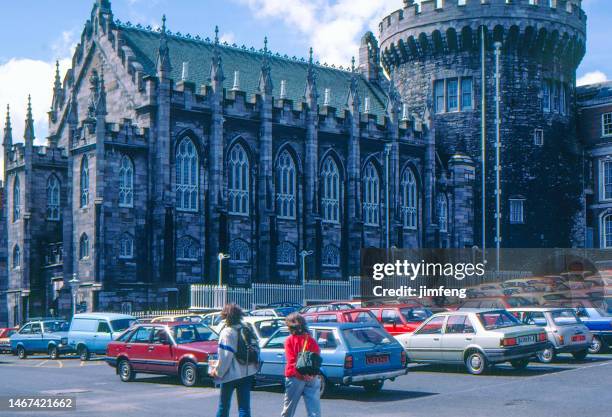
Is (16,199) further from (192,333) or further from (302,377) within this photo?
(302,377)

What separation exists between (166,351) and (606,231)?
47013mm

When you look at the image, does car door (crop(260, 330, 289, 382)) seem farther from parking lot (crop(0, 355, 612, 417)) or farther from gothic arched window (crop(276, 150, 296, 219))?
gothic arched window (crop(276, 150, 296, 219))

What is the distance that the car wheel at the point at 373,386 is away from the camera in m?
20.1

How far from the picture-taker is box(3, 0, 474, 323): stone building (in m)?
45.9

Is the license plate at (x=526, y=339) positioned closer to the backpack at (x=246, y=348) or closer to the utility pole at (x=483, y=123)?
the backpack at (x=246, y=348)

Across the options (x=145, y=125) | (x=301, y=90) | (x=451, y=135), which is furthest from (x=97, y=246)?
(x=451, y=135)

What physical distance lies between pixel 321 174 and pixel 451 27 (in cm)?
1373

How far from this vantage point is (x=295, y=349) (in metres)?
13.3

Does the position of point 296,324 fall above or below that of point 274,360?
above

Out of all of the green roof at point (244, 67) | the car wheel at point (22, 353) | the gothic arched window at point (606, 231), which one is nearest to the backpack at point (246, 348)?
the car wheel at point (22, 353)

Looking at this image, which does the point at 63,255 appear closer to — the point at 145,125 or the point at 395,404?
the point at 145,125

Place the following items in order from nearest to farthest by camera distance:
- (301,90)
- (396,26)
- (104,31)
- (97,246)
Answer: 1. (97,246)
2. (104,31)
3. (301,90)
4. (396,26)

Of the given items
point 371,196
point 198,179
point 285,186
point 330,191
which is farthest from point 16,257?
point 371,196

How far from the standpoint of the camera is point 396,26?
62.8 meters
